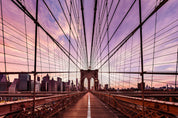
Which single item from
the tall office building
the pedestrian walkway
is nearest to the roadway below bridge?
the pedestrian walkway

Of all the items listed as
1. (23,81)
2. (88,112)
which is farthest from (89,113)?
(23,81)

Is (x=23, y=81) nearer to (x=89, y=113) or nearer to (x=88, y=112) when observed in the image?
(x=88, y=112)

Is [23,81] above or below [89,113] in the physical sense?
below

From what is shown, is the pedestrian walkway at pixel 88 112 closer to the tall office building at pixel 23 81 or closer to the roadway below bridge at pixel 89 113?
the roadway below bridge at pixel 89 113

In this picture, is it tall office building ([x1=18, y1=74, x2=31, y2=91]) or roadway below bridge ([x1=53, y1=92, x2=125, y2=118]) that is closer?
roadway below bridge ([x1=53, y1=92, x2=125, y2=118])

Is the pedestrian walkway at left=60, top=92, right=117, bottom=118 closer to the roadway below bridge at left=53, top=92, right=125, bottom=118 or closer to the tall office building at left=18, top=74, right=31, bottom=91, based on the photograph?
the roadway below bridge at left=53, top=92, right=125, bottom=118

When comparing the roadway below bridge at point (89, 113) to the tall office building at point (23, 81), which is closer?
the roadway below bridge at point (89, 113)

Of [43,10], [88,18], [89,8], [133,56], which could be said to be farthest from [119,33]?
[43,10]

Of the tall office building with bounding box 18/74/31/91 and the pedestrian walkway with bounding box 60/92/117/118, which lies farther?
the tall office building with bounding box 18/74/31/91

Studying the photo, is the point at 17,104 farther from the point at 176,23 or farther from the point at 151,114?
the point at 176,23

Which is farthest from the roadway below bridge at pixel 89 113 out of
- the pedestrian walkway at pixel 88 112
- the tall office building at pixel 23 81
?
the tall office building at pixel 23 81

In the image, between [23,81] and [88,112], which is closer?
[88,112]

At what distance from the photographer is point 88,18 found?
35.2ft

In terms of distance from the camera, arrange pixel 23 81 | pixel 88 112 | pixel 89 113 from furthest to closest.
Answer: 1. pixel 23 81
2. pixel 88 112
3. pixel 89 113
